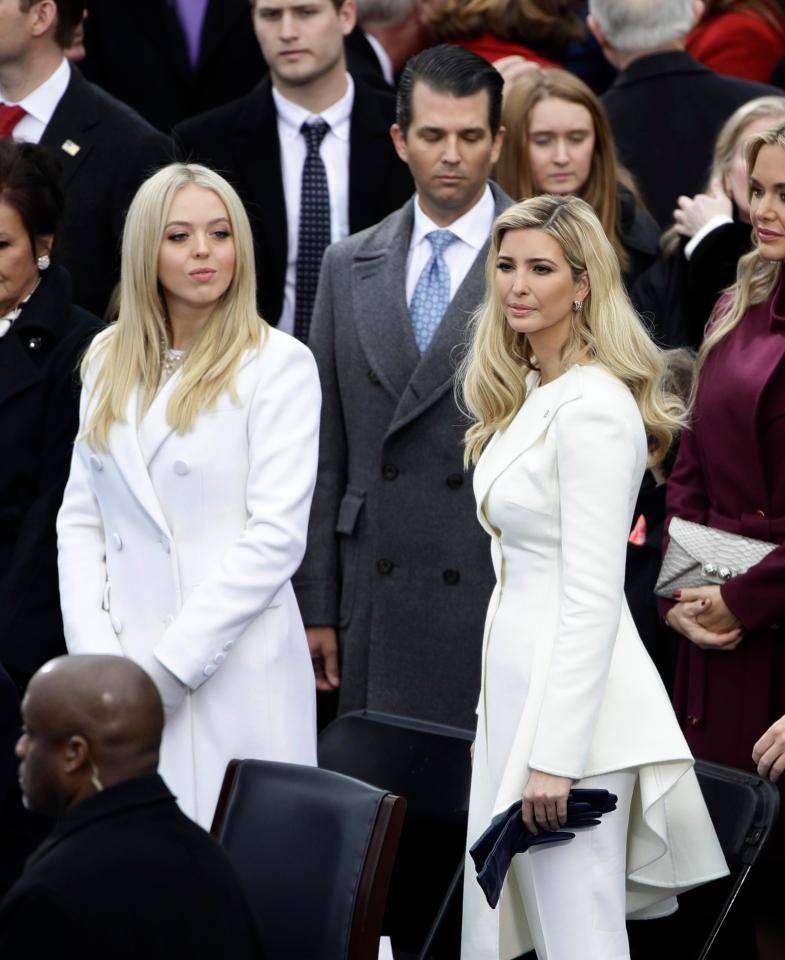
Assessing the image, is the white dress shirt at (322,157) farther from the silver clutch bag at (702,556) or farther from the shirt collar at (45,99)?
the silver clutch bag at (702,556)

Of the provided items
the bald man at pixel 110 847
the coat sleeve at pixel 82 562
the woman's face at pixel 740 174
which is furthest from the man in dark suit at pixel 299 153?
the bald man at pixel 110 847

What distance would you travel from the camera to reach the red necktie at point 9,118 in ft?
19.3

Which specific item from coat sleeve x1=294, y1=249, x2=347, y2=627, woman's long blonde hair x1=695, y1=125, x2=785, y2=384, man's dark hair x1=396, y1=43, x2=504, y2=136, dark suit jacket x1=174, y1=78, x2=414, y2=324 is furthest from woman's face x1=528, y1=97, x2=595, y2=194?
woman's long blonde hair x1=695, y1=125, x2=785, y2=384

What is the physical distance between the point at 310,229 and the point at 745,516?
186 cm

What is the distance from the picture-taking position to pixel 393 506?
16.7ft

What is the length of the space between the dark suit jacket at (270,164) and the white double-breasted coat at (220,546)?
54.2 inches

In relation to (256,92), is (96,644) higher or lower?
lower

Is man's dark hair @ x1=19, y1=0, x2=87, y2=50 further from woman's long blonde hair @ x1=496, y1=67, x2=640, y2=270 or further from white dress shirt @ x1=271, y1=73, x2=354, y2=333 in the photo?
woman's long blonde hair @ x1=496, y1=67, x2=640, y2=270

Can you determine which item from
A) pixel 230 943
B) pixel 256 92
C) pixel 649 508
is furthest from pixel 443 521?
pixel 230 943

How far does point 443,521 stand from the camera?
505cm

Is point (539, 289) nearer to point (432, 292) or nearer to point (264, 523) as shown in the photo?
point (264, 523)

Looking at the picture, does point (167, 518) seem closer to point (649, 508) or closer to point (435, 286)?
point (435, 286)

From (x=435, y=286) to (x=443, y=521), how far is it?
2.17 ft

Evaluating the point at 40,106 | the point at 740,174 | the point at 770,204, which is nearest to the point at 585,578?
the point at 770,204
